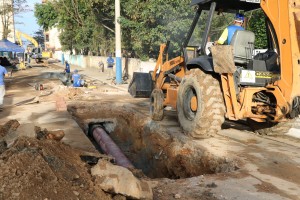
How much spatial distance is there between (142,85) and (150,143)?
1937mm

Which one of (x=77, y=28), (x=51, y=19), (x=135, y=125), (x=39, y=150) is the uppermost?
(x=51, y=19)

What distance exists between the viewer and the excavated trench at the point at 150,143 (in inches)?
247

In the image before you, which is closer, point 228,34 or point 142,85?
point 228,34

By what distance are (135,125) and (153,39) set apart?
986 centimetres

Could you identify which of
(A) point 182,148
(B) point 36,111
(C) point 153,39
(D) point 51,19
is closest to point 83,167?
(A) point 182,148

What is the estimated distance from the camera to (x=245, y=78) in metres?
6.20

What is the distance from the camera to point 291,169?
5273 mm

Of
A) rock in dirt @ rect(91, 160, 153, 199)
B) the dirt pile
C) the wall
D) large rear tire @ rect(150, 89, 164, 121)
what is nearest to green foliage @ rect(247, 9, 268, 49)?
large rear tire @ rect(150, 89, 164, 121)

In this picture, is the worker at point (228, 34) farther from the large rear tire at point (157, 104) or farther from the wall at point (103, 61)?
the wall at point (103, 61)

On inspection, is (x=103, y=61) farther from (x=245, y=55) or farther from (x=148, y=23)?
(x=245, y=55)

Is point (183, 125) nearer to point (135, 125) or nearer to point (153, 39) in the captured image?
point (135, 125)

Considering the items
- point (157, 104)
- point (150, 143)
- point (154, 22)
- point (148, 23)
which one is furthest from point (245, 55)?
point (148, 23)

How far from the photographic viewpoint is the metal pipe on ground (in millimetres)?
6910

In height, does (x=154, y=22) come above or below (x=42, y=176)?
above
